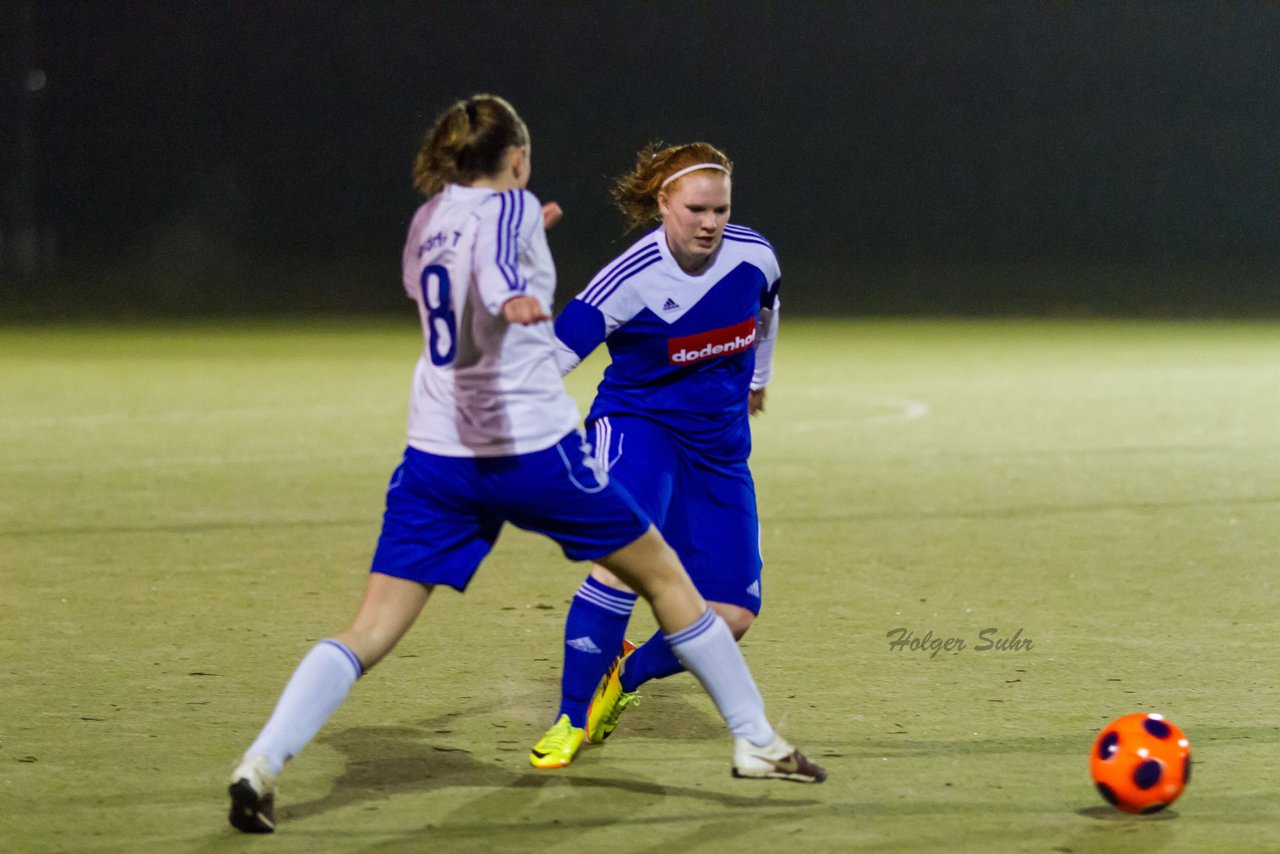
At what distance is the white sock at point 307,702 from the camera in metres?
4.06

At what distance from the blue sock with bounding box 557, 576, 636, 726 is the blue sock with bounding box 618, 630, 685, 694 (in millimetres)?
141

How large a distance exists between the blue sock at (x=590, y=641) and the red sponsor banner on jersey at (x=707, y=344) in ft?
2.31

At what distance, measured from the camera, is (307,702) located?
161 inches

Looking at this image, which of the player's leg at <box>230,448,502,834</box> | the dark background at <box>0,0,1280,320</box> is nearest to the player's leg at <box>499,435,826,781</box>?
the player's leg at <box>230,448,502,834</box>

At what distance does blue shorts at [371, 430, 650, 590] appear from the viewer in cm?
413

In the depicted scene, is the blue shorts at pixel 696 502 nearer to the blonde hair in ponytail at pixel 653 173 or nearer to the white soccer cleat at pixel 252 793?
the blonde hair in ponytail at pixel 653 173

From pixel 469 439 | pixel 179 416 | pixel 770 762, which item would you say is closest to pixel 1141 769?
pixel 770 762

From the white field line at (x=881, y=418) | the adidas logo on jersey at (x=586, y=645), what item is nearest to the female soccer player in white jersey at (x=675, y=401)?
the adidas logo on jersey at (x=586, y=645)

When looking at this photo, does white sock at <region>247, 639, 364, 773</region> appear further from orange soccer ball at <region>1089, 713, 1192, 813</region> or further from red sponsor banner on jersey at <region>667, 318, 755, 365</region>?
orange soccer ball at <region>1089, 713, 1192, 813</region>

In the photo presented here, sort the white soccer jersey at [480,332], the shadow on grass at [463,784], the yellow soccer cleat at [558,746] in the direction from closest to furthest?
the white soccer jersey at [480,332]
the shadow on grass at [463,784]
the yellow soccer cleat at [558,746]

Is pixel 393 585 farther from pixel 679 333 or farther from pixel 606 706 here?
pixel 679 333

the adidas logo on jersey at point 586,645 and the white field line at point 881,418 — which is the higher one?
the white field line at point 881,418

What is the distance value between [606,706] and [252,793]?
1270 mm

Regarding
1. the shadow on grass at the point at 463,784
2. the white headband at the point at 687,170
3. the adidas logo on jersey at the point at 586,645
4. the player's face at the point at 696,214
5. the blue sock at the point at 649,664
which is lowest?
the shadow on grass at the point at 463,784
